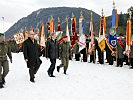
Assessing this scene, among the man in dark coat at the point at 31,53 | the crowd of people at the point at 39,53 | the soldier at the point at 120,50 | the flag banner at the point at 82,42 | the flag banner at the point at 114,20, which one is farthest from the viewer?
the flag banner at the point at 82,42

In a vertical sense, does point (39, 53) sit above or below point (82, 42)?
below

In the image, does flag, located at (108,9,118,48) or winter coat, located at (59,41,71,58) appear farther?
flag, located at (108,9,118,48)

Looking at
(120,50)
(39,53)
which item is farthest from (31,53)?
(120,50)

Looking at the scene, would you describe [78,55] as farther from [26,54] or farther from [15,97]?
[15,97]

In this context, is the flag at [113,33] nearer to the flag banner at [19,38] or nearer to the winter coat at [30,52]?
the winter coat at [30,52]

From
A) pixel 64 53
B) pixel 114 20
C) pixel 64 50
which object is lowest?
pixel 64 53

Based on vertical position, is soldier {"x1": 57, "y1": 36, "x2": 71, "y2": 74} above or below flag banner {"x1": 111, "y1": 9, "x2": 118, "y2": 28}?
below

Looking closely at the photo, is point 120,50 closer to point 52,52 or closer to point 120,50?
point 120,50

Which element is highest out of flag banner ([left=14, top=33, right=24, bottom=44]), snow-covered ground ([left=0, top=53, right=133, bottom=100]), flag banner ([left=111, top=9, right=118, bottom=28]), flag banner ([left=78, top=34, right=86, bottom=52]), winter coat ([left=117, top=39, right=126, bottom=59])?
flag banner ([left=111, top=9, right=118, bottom=28])

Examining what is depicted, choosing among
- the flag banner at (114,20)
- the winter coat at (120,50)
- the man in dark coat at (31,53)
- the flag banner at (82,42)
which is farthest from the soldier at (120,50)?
the man in dark coat at (31,53)

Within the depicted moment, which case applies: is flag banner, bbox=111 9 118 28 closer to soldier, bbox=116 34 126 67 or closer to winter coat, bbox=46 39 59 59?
soldier, bbox=116 34 126 67

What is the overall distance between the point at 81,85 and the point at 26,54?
2169mm

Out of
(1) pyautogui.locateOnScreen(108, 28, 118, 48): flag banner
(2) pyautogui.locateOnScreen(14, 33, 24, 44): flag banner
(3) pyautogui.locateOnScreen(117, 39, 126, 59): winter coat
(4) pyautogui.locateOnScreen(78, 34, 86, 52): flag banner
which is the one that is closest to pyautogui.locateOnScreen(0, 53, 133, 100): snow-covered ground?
(3) pyautogui.locateOnScreen(117, 39, 126, 59): winter coat

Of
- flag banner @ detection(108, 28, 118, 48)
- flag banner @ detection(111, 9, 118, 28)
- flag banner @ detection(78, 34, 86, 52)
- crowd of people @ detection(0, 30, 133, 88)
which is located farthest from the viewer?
flag banner @ detection(78, 34, 86, 52)
